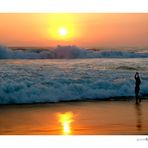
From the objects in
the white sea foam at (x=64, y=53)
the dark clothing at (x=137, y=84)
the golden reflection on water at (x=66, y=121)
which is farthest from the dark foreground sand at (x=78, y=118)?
the white sea foam at (x=64, y=53)

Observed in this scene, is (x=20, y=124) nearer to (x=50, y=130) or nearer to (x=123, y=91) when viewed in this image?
(x=50, y=130)

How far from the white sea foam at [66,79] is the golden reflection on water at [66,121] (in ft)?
0.44

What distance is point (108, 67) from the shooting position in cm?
976

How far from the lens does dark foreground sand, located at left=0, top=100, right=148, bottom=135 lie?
9695mm

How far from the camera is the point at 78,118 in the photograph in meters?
9.77

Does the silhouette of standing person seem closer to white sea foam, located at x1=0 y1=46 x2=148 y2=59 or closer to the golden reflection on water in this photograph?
white sea foam, located at x1=0 y1=46 x2=148 y2=59

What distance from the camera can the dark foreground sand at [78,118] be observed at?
31.8 ft

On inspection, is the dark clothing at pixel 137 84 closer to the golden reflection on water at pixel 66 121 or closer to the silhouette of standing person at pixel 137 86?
the silhouette of standing person at pixel 137 86

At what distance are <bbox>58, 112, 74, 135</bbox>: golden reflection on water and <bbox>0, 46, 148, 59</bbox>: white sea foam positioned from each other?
47 cm

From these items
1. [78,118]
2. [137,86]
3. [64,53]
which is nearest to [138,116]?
[137,86]

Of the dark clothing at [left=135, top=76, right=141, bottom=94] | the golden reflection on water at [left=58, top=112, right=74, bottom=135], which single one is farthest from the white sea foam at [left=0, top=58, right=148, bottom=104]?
the golden reflection on water at [left=58, top=112, right=74, bottom=135]

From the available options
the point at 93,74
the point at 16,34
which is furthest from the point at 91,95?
the point at 16,34

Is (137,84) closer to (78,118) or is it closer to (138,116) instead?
(138,116)
